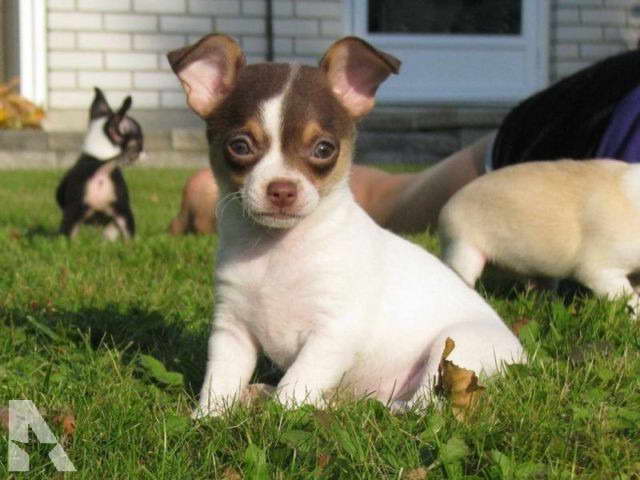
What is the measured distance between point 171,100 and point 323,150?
1343 centimetres

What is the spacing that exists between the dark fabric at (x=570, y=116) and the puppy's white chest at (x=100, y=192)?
101 inches

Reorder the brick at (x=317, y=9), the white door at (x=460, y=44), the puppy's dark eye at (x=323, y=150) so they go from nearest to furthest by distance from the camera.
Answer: the puppy's dark eye at (x=323, y=150) < the brick at (x=317, y=9) < the white door at (x=460, y=44)

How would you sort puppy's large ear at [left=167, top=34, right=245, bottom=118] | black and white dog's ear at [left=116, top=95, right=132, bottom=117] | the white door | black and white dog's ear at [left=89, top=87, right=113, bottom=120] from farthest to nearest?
the white door < black and white dog's ear at [left=89, top=87, right=113, bottom=120] < black and white dog's ear at [left=116, top=95, right=132, bottom=117] < puppy's large ear at [left=167, top=34, right=245, bottom=118]

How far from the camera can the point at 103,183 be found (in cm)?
726

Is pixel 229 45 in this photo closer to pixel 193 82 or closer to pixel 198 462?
pixel 193 82

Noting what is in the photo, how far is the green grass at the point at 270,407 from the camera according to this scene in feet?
8.00

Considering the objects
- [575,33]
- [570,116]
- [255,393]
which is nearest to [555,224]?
[570,116]

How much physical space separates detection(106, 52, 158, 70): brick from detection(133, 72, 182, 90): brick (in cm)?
10

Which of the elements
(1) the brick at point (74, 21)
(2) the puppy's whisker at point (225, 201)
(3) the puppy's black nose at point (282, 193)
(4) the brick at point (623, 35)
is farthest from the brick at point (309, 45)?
(3) the puppy's black nose at point (282, 193)

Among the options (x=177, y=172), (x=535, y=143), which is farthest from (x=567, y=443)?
(x=177, y=172)

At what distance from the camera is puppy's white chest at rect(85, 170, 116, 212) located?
7191mm

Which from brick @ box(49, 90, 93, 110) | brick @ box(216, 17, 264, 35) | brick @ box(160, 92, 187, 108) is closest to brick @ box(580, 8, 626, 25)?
brick @ box(216, 17, 264, 35)

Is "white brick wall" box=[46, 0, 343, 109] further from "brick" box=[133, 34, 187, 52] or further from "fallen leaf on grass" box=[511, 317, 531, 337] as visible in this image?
"fallen leaf on grass" box=[511, 317, 531, 337]

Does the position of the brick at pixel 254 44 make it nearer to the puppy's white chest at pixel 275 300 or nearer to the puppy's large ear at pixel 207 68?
the puppy's large ear at pixel 207 68
